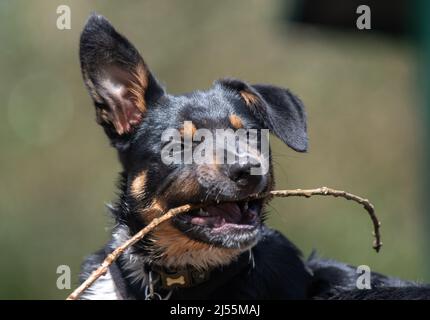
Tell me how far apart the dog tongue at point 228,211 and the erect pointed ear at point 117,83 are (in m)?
0.78

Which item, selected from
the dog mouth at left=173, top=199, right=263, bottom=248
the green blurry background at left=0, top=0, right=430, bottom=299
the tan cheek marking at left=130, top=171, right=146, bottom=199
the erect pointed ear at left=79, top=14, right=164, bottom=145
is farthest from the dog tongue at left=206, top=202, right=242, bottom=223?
the green blurry background at left=0, top=0, right=430, bottom=299

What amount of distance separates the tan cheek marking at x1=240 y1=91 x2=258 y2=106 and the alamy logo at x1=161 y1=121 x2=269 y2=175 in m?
0.31

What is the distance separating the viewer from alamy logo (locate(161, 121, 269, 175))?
14.5 ft

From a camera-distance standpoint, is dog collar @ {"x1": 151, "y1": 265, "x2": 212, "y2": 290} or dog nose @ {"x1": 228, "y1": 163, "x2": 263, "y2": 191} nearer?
dog nose @ {"x1": 228, "y1": 163, "x2": 263, "y2": 191}

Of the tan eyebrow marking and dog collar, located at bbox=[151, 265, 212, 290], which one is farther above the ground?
the tan eyebrow marking

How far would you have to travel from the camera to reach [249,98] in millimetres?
5094

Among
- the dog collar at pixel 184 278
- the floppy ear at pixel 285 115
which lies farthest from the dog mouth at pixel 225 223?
the floppy ear at pixel 285 115

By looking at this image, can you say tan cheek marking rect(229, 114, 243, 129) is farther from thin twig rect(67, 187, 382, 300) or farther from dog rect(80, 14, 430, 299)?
thin twig rect(67, 187, 382, 300)

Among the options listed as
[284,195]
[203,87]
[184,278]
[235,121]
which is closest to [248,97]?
[235,121]

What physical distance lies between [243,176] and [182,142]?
461 millimetres

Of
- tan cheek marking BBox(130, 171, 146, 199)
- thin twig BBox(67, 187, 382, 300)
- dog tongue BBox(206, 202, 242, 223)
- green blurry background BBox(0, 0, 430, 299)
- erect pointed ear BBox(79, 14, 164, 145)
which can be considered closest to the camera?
thin twig BBox(67, 187, 382, 300)

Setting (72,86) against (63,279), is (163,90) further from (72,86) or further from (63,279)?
(72,86)

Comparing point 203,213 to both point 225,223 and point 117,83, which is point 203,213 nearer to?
point 225,223
